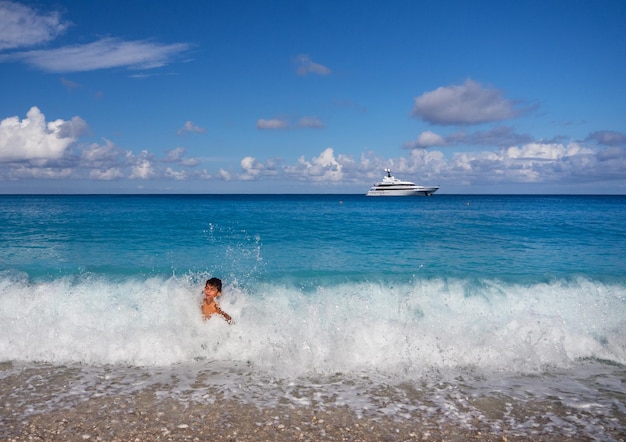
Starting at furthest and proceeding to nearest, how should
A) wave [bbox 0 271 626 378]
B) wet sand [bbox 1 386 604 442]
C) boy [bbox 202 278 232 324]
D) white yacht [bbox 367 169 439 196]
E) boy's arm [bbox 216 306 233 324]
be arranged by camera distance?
white yacht [bbox 367 169 439 196] → boy [bbox 202 278 232 324] → boy's arm [bbox 216 306 233 324] → wave [bbox 0 271 626 378] → wet sand [bbox 1 386 604 442]

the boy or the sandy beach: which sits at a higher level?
the boy

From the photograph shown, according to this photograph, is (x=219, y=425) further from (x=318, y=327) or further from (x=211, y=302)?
(x=211, y=302)

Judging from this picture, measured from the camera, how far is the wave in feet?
24.8

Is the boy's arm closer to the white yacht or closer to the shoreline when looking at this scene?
the shoreline

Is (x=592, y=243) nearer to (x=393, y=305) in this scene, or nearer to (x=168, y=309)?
(x=393, y=305)

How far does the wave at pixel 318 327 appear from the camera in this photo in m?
7.56

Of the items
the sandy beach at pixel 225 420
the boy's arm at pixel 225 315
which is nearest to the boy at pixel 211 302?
the boy's arm at pixel 225 315

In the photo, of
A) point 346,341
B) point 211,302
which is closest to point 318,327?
point 346,341

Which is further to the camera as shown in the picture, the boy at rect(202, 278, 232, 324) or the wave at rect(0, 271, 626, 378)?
the boy at rect(202, 278, 232, 324)

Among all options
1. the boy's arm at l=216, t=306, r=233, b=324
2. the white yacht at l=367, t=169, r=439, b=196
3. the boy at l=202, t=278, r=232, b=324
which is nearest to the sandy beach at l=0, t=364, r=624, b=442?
the boy's arm at l=216, t=306, r=233, b=324

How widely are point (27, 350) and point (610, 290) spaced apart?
1349 centimetres

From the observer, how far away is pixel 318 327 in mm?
8516

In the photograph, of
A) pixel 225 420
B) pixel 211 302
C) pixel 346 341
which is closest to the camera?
pixel 225 420

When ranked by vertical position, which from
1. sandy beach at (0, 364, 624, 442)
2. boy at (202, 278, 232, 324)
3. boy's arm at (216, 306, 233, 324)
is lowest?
sandy beach at (0, 364, 624, 442)
